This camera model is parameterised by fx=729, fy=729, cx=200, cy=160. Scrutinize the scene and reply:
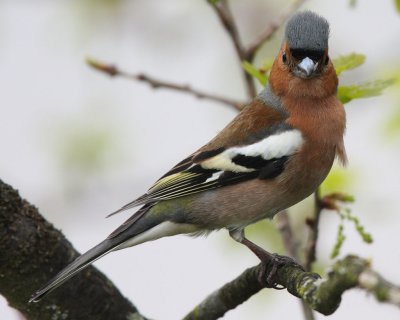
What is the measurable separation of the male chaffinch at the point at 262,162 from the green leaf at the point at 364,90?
536 millimetres

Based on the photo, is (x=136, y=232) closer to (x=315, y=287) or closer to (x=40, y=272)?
(x=40, y=272)

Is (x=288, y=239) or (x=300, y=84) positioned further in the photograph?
(x=300, y=84)

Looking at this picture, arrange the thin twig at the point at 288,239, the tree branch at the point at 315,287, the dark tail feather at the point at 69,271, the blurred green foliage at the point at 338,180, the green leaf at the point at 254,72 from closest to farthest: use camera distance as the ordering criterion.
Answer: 1. the tree branch at the point at 315,287
2. the dark tail feather at the point at 69,271
3. the green leaf at the point at 254,72
4. the thin twig at the point at 288,239
5. the blurred green foliage at the point at 338,180

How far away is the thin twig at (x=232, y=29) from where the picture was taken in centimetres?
384

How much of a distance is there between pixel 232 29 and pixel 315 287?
1.68 meters

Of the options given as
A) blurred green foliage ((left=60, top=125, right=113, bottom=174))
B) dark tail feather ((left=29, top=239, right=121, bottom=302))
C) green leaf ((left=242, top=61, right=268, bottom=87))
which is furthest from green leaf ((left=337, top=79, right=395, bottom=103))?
blurred green foliage ((left=60, top=125, right=113, bottom=174))

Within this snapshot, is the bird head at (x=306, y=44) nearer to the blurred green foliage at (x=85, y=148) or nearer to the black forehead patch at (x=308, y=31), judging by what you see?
the black forehead patch at (x=308, y=31)

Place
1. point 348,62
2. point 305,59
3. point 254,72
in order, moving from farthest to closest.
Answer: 1. point 305,59
2. point 348,62
3. point 254,72

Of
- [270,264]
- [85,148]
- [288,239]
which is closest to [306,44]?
[288,239]

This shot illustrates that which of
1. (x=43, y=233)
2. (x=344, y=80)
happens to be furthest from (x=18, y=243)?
(x=344, y=80)

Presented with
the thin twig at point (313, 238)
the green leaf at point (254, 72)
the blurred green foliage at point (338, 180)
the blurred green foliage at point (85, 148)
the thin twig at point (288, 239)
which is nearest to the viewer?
the green leaf at point (254, 72)

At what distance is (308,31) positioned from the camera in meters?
4.00

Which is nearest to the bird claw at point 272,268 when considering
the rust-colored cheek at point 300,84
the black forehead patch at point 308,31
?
the rust-colored cheek at point 300,84

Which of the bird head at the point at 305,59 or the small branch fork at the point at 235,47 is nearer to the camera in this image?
the small branch fork at the point at 235,47
